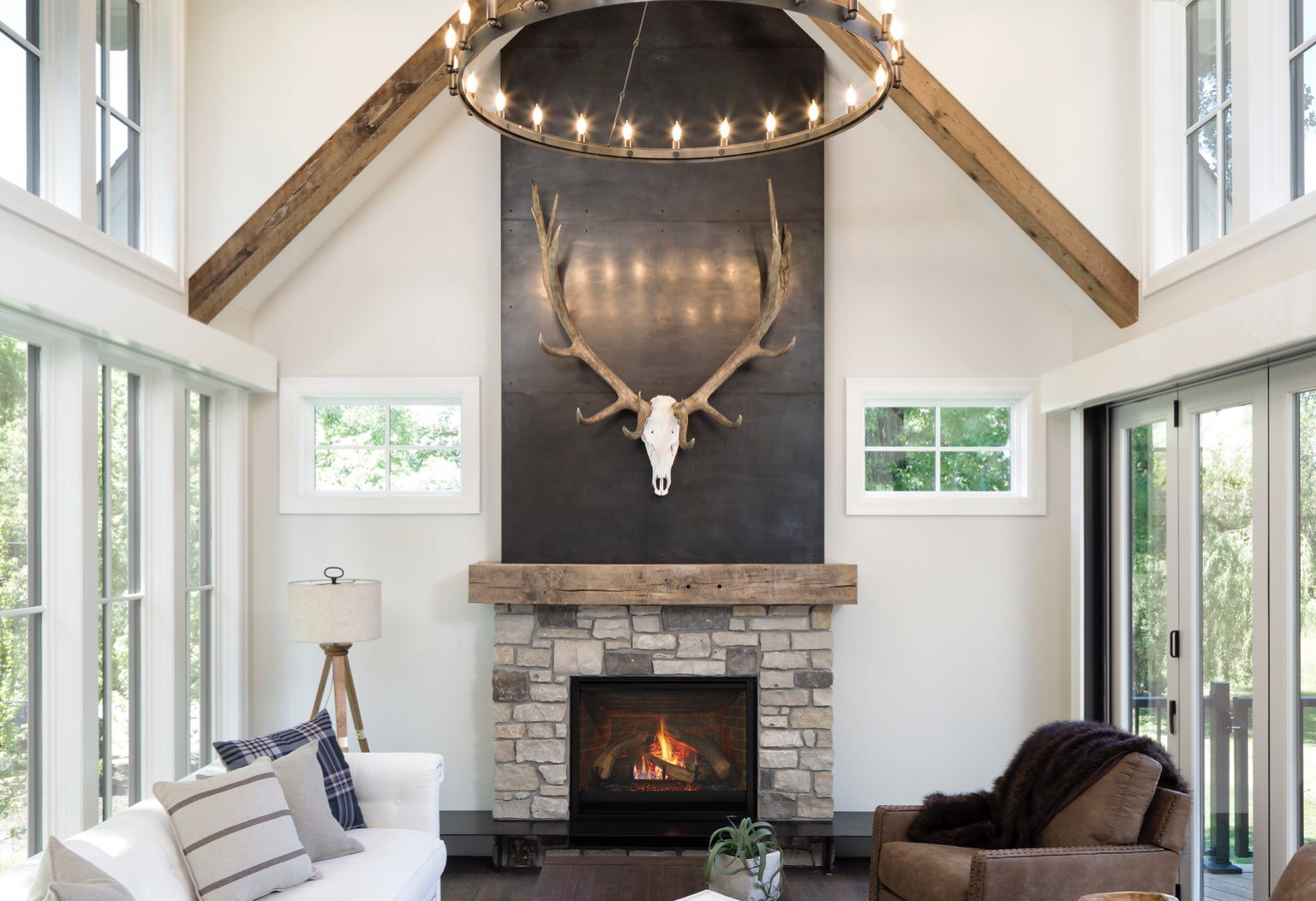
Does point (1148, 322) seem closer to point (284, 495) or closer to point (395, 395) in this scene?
point (395, 395)

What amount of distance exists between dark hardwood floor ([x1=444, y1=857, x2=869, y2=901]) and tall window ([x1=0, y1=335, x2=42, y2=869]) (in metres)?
1.71

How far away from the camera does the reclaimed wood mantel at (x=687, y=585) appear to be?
471cm

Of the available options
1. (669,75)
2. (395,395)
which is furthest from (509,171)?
(395,395)

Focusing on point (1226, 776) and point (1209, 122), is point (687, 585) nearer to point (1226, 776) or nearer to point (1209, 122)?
point (1226, 776)

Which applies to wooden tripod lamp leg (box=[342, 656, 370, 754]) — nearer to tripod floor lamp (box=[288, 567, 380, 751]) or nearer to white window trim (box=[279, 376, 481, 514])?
tripod floor lamp (box=[288, 567, 380, 751])

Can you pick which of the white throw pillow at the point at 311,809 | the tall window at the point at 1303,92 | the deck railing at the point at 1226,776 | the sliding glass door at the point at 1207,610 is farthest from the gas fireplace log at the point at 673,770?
the tall window at the point at 1303,92

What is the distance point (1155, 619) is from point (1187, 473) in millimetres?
713

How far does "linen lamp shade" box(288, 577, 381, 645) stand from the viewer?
432 centimetres

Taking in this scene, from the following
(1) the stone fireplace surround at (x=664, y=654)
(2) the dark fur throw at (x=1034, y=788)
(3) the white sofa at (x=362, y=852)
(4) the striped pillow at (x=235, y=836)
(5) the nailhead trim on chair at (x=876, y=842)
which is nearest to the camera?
(3) the white sofa at (x=362, y=852)

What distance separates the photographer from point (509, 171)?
5055 mm

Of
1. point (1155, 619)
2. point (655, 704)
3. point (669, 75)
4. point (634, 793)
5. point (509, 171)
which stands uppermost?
point (669, 75)

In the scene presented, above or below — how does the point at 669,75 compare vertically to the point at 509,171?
above

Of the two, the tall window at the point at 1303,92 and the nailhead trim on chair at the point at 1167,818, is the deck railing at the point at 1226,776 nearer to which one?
the nailhead trim on chair at the point at 1167,818

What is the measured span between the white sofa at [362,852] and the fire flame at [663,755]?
52.1 inches
